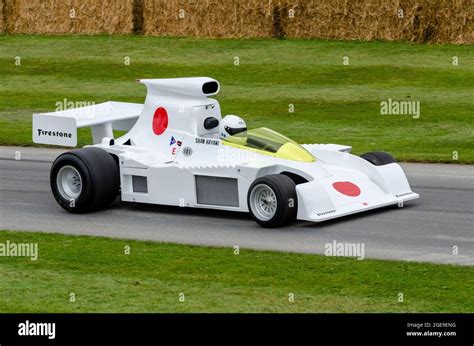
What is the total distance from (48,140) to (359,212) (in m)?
4.79

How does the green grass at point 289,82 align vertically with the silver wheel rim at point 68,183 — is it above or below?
above

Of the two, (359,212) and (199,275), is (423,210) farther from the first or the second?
(199,275)

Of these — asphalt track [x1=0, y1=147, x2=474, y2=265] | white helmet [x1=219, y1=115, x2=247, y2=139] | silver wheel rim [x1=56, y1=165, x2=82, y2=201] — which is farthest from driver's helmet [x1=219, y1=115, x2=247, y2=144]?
silver wheel rim [x1=56, y1=165, x2=82, y2=201]

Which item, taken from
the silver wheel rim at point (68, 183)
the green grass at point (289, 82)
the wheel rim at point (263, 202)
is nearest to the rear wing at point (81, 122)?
the silver wheel rim at point (68, 183)

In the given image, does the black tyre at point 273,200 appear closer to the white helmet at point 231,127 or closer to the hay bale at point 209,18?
the white helmet at point 231,127

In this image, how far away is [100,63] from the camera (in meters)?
33.3

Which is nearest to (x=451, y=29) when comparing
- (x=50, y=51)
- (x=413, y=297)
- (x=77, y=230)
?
(x=50, y=51)

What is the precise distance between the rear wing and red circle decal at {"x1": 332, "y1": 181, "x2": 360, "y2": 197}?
3.80 meters

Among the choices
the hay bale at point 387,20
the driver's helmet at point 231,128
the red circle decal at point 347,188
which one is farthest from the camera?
the hay bale at point 387,20

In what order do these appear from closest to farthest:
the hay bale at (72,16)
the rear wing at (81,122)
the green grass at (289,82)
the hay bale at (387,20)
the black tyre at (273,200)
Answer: the black tyre at (273,200)
the rear wing at (81,122)
the green grass at (289,82)
the hay bale at (387,20)
the hay bale at (72,16)

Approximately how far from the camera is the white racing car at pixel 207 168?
1695 cm

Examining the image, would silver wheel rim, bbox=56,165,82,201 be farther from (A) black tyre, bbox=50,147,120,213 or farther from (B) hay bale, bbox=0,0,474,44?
(B) hay bale, bbox=0,0,474,44

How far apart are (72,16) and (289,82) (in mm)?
9769

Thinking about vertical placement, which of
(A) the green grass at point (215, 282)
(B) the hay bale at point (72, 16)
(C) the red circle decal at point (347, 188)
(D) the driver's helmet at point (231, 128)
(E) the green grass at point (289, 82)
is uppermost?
(B) the hay bale at point (72, 16)
